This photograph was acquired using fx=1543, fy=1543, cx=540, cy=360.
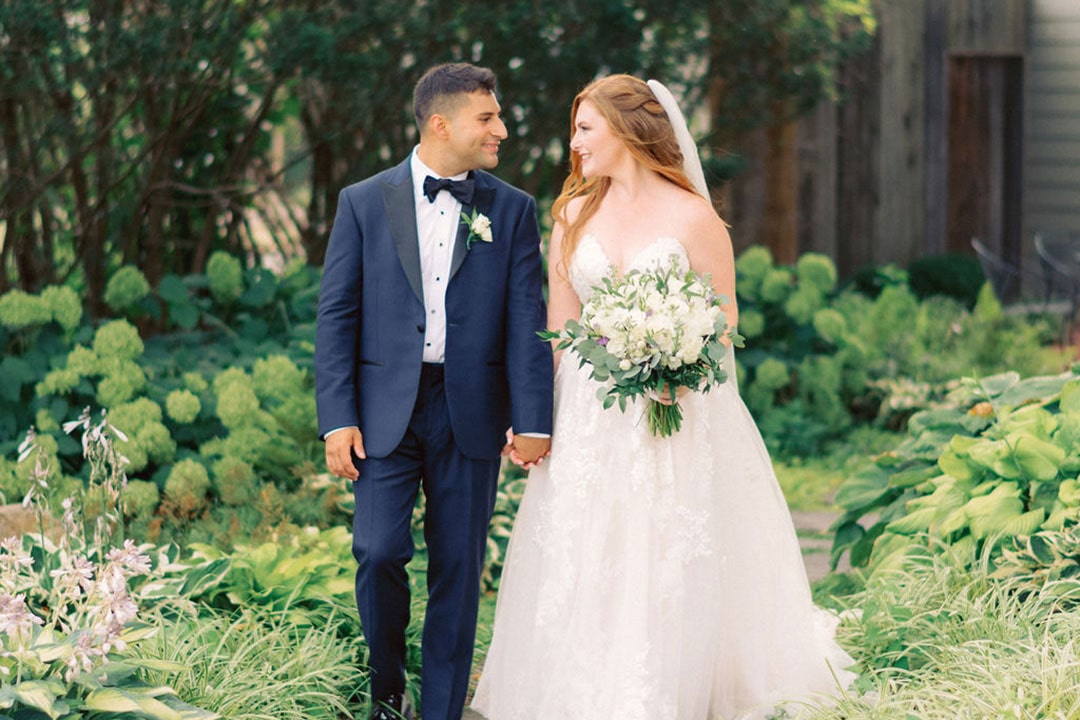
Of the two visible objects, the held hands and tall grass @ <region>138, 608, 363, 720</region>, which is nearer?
tall grass @ <region>138, 608, 363, 720</region>

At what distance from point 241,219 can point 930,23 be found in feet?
21.3

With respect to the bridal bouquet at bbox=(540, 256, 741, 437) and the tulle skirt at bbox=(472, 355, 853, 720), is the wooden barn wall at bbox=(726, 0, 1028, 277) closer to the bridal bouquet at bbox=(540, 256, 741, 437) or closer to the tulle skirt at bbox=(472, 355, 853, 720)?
the tulle skirt at bbox=(472, 355, 853, 720)

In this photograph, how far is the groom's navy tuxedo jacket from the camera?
161 inches

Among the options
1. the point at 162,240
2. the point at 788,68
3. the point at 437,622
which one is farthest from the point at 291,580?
the point at 788,68

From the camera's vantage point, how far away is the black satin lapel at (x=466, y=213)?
4.14m

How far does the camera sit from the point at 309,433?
Answer: 614 centimetres

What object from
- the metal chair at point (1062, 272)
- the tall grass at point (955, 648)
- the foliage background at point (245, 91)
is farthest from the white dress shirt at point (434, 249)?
the metal chair at point (1062, 272)

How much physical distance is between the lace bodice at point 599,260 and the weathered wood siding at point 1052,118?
10.5 metres

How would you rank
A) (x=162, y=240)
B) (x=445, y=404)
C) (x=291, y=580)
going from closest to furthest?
1. (x=445, y=404)
2. (x=291, y=580)
3. (x=162, y=240)

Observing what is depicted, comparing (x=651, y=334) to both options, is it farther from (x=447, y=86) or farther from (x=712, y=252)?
(x=447, y=86)

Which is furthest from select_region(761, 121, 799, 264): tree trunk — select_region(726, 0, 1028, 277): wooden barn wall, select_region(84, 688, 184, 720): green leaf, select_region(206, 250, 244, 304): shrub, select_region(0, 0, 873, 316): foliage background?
select_region(84, 688, 184, 720): green leaf

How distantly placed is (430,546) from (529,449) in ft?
1.25

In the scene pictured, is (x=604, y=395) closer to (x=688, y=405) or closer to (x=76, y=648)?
(x=688, y=405)

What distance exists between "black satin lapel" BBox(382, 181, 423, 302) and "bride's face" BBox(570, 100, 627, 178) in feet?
1.66
